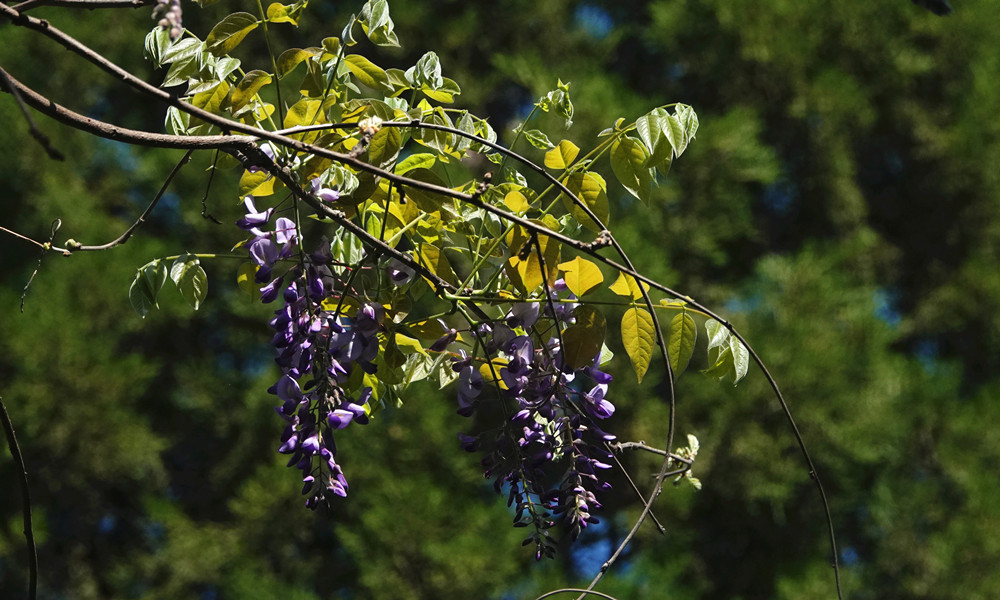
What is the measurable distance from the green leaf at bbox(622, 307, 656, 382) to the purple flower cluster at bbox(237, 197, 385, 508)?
6.2 inches

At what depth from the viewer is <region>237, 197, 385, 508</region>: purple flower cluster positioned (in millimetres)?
583

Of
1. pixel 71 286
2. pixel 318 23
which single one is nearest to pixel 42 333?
pixel 71 286

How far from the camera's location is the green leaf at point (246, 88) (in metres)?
0.61

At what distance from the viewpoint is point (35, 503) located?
11.1ft

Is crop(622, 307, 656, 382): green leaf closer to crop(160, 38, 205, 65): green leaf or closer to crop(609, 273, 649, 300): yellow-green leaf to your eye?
crop(609, 273, 649, 300): yellow-green leaf

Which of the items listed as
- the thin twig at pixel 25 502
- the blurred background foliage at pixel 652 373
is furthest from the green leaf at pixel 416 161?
the blurred background foliage at pixel 652 373

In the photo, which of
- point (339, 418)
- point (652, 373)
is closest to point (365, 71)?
point (339, 418)

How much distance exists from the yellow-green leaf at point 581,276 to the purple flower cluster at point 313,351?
0.40 feet

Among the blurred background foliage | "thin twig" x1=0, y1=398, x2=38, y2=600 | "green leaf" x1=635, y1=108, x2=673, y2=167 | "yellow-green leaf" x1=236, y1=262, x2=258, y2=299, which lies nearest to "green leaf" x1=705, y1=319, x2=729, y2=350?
"green leaf" x1=635, y1=108, x2=673, y2=167

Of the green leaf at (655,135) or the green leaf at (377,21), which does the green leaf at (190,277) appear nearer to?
the green leaf at (377,21)

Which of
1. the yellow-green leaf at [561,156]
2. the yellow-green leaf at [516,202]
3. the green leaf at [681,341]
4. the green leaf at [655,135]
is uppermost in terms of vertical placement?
the green leaf at [655,135]

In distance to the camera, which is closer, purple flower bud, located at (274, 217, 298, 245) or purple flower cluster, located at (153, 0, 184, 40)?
purple flower cluster, located at (153, 0, 184, 40)

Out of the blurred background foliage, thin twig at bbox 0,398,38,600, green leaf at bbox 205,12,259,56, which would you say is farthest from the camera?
the blurred background foliage

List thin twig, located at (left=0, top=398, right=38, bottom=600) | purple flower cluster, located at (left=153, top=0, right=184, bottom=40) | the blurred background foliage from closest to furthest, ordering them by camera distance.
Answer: purple flower cluster, located at (left=153, top=0, right=184, bottom=40) → thin twig, located at (left=0, top=398, right=38, bottom=600) → the blurred background foliage
